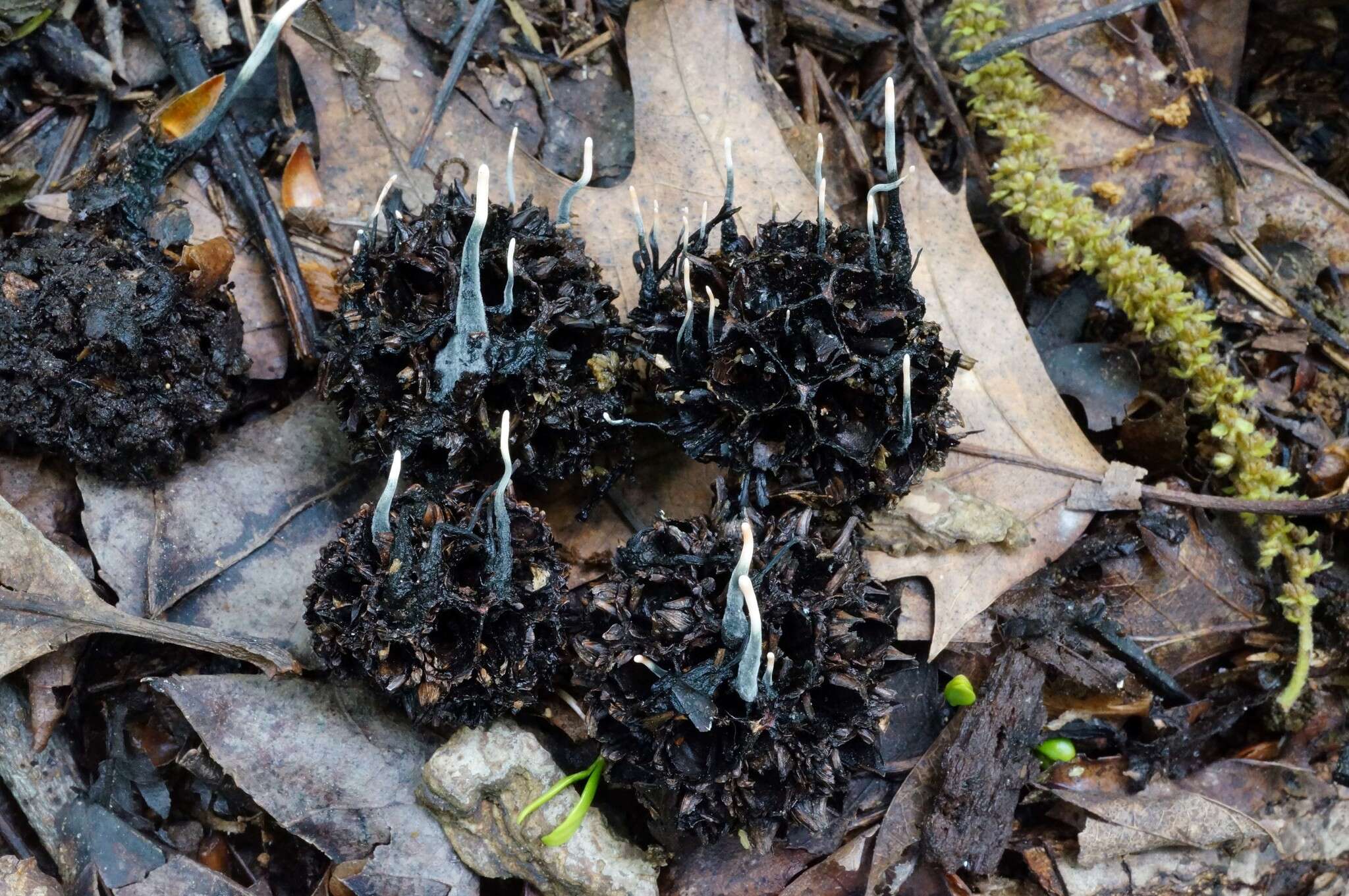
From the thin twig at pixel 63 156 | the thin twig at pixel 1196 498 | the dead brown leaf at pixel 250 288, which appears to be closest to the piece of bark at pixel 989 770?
the thin twig at pixel 1196 498

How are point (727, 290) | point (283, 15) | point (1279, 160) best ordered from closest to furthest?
point (283, 15) → point (727, 290) → point (1279, 160)

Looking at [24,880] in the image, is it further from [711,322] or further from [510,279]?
[711,322]

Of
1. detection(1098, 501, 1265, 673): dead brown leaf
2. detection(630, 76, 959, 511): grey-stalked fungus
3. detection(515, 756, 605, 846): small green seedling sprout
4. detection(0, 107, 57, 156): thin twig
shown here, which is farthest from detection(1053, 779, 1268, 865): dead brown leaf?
detection(0, 107, 57, 156): thin twig

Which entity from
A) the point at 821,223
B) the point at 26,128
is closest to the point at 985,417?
the point at 821,223

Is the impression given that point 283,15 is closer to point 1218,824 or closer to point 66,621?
point 66,621

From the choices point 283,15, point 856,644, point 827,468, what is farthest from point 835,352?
point 283,15

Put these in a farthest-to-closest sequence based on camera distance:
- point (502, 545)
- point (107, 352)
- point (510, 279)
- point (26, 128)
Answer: point (26, 128) → point (107, 352) → point (510, 279) → point (502, 545)
